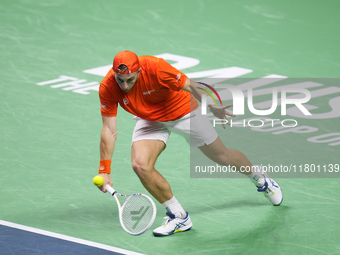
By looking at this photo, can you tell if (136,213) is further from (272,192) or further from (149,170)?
(272,192)

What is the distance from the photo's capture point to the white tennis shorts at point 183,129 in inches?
250

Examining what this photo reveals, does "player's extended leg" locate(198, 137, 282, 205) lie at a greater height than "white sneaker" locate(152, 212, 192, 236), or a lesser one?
greater

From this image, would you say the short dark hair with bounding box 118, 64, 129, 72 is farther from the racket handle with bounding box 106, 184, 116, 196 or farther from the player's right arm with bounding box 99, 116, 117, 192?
the racket handle with bounding box 106, 184, 116, 196

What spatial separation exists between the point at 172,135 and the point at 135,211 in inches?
134

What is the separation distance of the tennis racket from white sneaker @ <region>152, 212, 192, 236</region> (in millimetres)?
461

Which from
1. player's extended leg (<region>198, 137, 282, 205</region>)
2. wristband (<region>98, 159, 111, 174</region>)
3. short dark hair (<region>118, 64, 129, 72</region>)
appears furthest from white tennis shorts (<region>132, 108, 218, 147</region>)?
short dark hair (<region>118, 64, 129, 72</region>)

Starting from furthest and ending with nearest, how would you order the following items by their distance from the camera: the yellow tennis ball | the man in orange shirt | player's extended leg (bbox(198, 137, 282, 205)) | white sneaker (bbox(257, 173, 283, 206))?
white sneaker (bbox(257, 173, 283, 206)) < player's extended leg (bbox(198, 137, 282, 205)) < the man in orange shirt < the yellow tennis ball

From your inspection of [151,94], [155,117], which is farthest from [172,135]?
[151,94]

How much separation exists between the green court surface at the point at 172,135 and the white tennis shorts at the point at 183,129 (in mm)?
897

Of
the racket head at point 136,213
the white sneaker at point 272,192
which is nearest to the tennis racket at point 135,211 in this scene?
the racket head at point 136,213

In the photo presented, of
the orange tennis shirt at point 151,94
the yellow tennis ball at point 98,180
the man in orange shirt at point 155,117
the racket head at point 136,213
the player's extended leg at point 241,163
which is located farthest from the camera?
the player's extended leg at point 241,163

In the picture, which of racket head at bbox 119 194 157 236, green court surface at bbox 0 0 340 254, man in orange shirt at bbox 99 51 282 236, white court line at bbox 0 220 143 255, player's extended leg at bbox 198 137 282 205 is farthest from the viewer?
player's extended leg at bbox 198 137 282 205

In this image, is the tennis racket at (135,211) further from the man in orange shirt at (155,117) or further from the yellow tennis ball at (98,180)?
the man in orange shirt at (155,117)

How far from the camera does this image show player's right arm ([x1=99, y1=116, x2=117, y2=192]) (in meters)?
5.77
